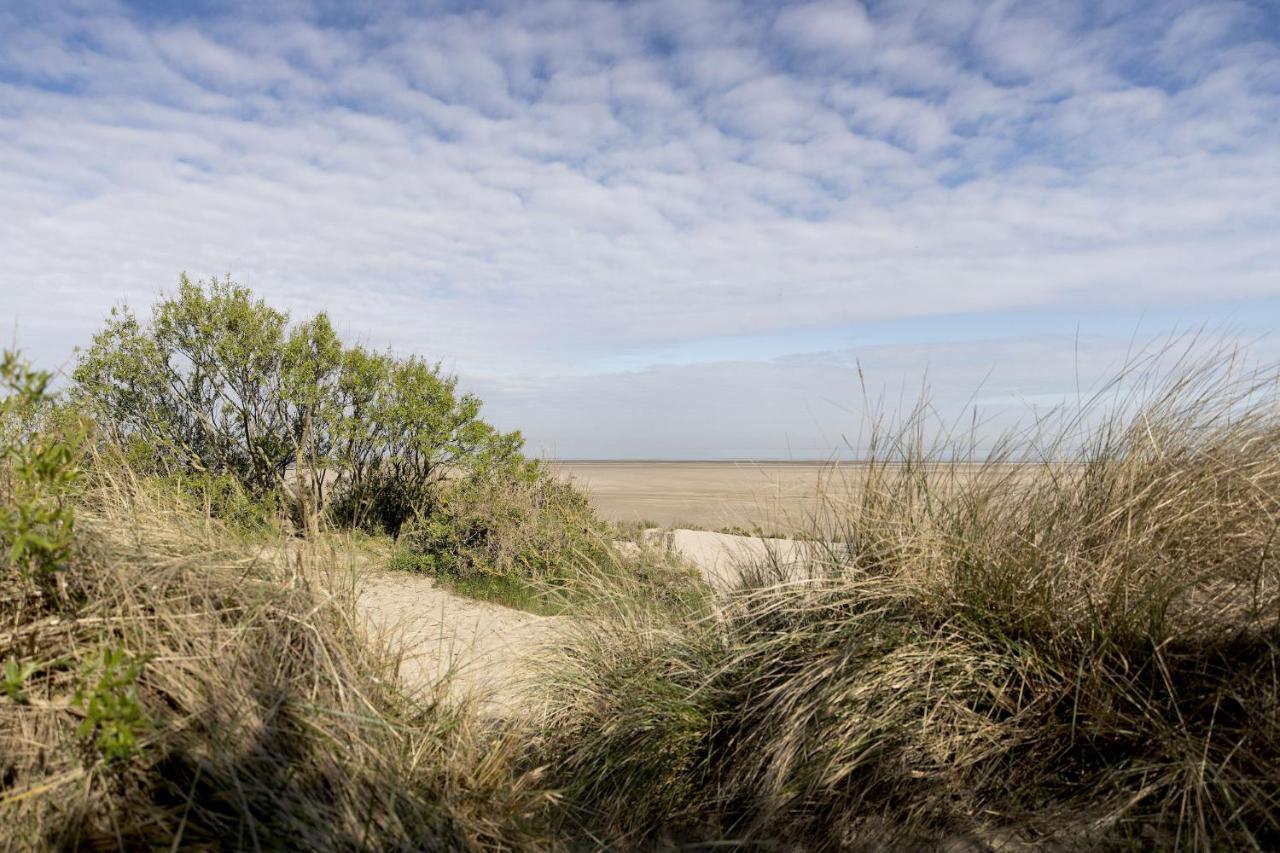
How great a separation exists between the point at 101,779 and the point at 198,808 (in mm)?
286

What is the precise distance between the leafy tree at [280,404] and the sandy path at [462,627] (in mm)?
2257

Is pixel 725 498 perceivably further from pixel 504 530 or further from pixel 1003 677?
pixel 1003 677

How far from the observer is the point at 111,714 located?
211 cm

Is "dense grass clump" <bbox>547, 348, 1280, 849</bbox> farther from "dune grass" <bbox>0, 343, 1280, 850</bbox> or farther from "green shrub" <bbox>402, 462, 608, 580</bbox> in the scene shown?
"green shrub" <bbox>402, 462, 608, 580</bbox>

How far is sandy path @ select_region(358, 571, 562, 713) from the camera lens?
196 inches

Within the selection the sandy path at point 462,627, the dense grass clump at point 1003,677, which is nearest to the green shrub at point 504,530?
the sandy path at point 462,627

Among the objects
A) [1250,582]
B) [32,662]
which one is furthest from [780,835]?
[32,662]

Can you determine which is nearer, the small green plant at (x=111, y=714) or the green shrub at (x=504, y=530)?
the small green plant at (x=111, y=714)

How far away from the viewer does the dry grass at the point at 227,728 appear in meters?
2.24

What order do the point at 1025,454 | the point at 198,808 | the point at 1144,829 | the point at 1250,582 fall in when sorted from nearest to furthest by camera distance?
the point at 198,808 < the point at 1144,829 < the point at 1250,582 < the point at 1025,454

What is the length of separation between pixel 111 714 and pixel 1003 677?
114 inches

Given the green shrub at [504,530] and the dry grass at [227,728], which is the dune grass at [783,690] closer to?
the dry grass at [227,728]

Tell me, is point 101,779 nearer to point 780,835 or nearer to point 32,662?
point 32,662

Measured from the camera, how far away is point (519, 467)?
1043 cm
